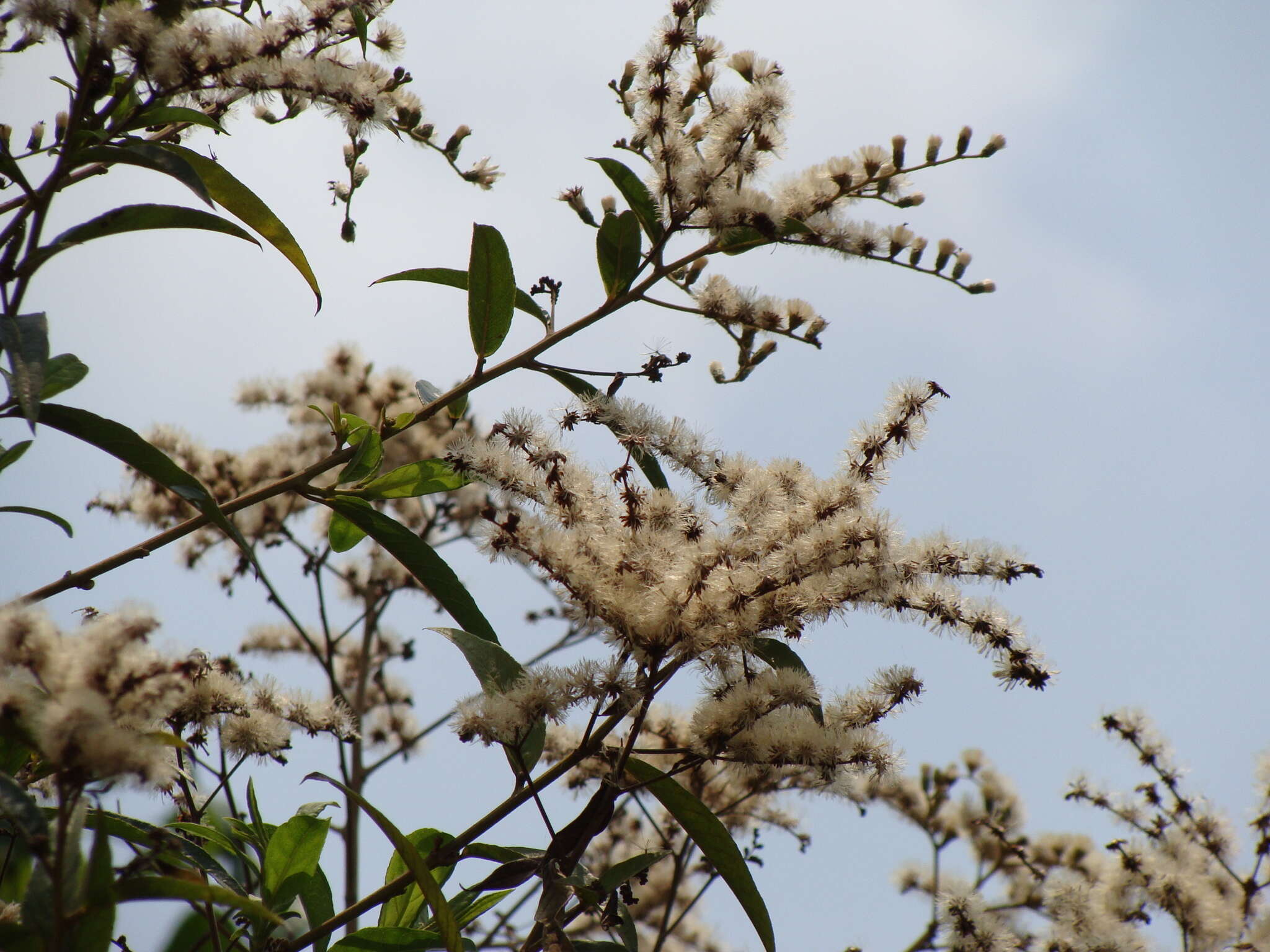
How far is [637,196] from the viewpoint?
6.85 feet

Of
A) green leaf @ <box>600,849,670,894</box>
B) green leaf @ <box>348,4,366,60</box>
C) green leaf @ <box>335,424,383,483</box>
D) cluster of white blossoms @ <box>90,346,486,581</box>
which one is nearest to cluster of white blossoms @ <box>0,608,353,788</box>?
green leaf @ <box>335,424,383,483</box>

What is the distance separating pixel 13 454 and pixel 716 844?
1.46m

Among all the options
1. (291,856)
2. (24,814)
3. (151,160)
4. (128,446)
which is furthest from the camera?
(291,856)

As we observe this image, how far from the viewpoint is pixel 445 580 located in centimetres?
210

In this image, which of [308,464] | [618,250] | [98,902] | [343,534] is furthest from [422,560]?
[308,464]

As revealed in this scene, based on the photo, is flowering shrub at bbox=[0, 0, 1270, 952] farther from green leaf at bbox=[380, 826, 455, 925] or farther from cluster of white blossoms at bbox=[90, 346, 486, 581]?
cluster of white blossoms at bbox=[90, 346, 486, 581]

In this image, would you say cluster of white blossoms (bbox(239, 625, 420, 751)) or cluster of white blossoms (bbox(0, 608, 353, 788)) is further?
cluster of white blossoms (bbox(239, 625, 420, 751))

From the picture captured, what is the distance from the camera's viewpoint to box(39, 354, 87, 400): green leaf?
193 centimetres

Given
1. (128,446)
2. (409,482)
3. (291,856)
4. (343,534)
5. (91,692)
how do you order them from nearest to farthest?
(91,692) < (128,446) < (291,856) < (409,482) < (343,534)

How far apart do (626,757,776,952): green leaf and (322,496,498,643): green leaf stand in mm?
453

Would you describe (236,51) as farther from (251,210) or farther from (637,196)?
(637,196)

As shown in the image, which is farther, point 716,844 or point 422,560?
point 422,560

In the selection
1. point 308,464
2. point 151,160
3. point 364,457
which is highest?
point 308,464

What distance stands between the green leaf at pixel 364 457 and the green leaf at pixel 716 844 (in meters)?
0.77
